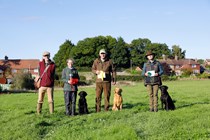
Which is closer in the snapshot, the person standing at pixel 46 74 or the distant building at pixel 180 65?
the person standing at pixel 46 74

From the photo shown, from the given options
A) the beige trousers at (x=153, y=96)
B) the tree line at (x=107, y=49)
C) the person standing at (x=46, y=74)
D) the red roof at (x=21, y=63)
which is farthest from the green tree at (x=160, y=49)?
the person standing at (x=46, y=74)

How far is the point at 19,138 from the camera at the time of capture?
750 cm

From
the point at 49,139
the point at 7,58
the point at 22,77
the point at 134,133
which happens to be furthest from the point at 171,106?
the point at 7,58

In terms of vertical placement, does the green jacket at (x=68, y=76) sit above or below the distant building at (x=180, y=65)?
below

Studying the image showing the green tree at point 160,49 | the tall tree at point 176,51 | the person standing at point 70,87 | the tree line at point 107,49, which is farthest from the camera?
the tall tree at point 176,51

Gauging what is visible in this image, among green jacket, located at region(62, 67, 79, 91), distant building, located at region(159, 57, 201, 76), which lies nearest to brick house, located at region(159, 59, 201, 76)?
distant building, located at region(159, 57, 201, 76)

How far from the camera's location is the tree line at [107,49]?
324ft

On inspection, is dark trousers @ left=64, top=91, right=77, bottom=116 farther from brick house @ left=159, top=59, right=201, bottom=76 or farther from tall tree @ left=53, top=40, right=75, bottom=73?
brick house @ left=159, top=59, right=201, bottom=76

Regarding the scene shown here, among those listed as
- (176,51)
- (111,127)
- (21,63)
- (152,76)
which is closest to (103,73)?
(152,76)

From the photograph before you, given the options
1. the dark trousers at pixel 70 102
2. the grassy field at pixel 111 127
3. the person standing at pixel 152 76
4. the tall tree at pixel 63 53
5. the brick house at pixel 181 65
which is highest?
the tall tree at pixel 63 53

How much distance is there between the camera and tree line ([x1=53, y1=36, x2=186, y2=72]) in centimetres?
9869

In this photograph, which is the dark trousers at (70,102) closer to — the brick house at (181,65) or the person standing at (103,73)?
the person standing at (103,73)

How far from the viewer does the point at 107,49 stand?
349ft

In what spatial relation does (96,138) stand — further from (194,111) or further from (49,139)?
(194,111)
